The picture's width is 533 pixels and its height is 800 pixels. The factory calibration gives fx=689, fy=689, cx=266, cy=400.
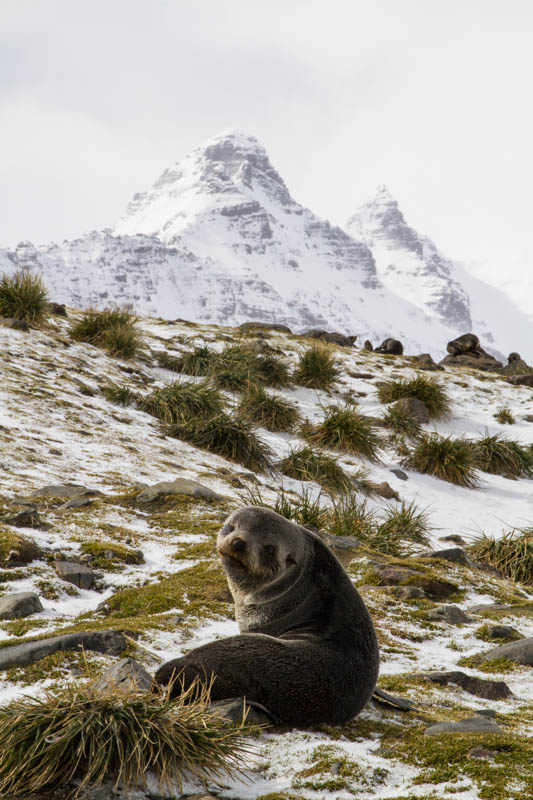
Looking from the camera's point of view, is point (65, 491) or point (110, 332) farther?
point (110, 332)

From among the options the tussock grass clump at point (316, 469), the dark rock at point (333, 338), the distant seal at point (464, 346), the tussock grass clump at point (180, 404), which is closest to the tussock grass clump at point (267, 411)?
the tussock grass clump at point (180, 404)

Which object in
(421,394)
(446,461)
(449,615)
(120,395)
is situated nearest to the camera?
(449,615)

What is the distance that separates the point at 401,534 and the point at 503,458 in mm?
6015

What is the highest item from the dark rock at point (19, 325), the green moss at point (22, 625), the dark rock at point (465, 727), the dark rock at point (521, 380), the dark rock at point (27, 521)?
the dark rock at point (521, 380)

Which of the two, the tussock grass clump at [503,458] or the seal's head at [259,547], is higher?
the tussock grass clump at [503,458]

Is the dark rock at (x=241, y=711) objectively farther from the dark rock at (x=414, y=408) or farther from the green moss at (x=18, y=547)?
the dark rock at (x=414, y=408)

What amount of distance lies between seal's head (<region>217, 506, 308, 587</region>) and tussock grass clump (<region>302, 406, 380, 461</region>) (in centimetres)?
974

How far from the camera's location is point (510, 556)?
9320mm

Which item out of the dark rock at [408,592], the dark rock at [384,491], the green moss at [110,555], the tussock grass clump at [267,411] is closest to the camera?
the green moss at [110,555]

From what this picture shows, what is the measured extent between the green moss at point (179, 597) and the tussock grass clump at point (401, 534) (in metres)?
3.21

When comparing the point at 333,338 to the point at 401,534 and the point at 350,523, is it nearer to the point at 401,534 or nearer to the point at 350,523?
the point at 401,534

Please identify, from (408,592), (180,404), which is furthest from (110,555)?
(180,404)

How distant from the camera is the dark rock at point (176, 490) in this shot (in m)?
8.44

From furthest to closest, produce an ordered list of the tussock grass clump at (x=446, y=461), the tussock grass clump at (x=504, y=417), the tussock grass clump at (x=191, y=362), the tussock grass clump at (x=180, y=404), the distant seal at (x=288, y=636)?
1. the tussock grass clump at (x=504, y=417)
2. the tussock grass clump at (x=191, y=362)
3. the tussock grass clump at (x=446, y=461)
4. the tussock grass clump at (x=180, y=404)
5. the distant seal at (x=288, y=636)
